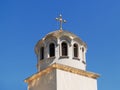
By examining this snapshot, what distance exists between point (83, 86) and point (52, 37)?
3817mm

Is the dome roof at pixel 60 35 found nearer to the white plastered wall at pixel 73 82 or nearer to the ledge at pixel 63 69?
the ledge at pixel 63 69

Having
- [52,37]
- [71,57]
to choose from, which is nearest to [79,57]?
[71,57]

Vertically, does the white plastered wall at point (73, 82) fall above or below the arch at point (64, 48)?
below

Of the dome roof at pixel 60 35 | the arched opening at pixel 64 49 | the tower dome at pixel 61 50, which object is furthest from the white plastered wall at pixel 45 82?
the dome roof at pixel 60 35

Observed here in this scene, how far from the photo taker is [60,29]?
2672 cm

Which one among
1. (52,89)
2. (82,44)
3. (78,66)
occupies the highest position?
(82,44)

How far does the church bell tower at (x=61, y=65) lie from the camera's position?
24.3m

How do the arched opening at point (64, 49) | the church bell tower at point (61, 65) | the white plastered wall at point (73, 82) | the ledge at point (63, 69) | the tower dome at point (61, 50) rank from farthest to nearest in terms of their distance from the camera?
1. the arched opening at point (64, 49)
2. the tower dome at point (61, 50)
3. the ledge at point (63, 69)
4. the church bell tower at point (61, 65)
5. the white plastered wall at point (73, 82)

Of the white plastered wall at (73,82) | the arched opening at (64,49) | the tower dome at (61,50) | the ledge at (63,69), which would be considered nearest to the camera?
the white plastered wall at (73,82)

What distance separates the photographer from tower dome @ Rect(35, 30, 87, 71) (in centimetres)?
2517

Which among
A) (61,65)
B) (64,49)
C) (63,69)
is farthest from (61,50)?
(63,69)

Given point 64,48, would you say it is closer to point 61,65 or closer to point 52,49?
point 52,49

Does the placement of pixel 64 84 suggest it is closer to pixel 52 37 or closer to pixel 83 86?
pixel 83 86

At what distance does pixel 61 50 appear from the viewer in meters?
25.4
